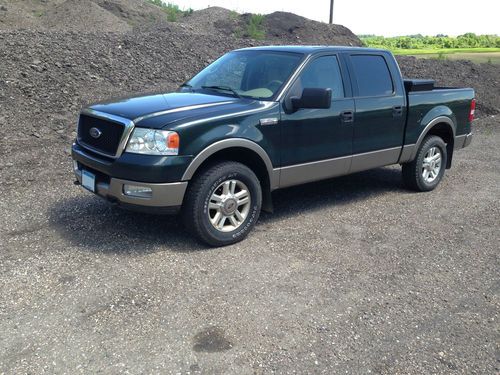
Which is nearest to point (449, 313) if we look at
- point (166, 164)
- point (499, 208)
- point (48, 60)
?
point (166, 164)

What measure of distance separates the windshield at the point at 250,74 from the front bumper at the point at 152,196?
1.42 meters

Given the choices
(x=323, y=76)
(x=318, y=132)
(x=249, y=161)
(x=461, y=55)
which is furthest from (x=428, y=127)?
(x=461, y=55)

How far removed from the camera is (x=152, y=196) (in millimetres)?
4555

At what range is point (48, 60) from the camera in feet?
35.8

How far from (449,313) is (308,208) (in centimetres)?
265

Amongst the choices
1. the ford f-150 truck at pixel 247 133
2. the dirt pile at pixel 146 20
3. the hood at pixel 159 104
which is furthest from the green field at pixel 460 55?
the hood at pixel 159 104

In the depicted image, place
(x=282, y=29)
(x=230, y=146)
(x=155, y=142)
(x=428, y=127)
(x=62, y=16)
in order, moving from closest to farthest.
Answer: (x=155, y=142)
(x=230, y=146)
(x=428, y=127)
(x=62, y=16)
(x=282, y=29)

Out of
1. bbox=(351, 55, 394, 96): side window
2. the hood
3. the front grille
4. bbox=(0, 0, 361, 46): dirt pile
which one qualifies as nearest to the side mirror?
the hood

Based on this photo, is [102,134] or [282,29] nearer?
[102,134]

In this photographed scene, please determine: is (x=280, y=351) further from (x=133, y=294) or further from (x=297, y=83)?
(x=297, y=83)

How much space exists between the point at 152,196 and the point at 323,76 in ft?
8.03

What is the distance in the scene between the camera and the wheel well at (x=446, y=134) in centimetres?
724

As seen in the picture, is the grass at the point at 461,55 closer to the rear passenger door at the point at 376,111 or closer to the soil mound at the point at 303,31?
the soil mound at the point at 303,31

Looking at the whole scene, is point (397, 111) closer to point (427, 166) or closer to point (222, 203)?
point (427, 166)
